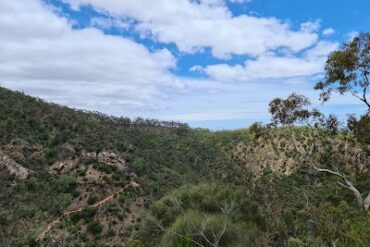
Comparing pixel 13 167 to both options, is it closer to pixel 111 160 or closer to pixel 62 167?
pixel 62 167

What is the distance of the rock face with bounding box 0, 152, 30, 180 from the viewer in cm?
5725

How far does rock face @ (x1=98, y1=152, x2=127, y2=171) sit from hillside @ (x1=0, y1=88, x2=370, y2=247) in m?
0.15

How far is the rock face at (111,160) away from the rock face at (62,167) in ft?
14.1

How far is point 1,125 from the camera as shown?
204 ft

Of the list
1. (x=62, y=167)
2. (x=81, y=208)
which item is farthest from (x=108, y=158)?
(x=81, y=208)

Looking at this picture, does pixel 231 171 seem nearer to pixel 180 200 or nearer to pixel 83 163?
pixel 83 163

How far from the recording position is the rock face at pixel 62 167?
61.7m

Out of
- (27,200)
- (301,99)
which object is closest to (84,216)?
(27,200)

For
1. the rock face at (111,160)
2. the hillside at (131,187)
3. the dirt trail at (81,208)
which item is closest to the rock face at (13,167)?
the hillside at (131,187)

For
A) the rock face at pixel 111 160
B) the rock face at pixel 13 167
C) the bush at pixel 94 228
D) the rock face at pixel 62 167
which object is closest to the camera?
the bush at pixel 94 228

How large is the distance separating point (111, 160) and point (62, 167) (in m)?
7.63

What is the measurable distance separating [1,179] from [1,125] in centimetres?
1032

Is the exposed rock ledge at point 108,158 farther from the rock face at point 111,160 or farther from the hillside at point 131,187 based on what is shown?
the hillside at point 131,187

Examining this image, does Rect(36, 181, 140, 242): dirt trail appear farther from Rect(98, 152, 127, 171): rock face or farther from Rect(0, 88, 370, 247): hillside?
Result: Rect(98, 152, 127, 171): rock face
